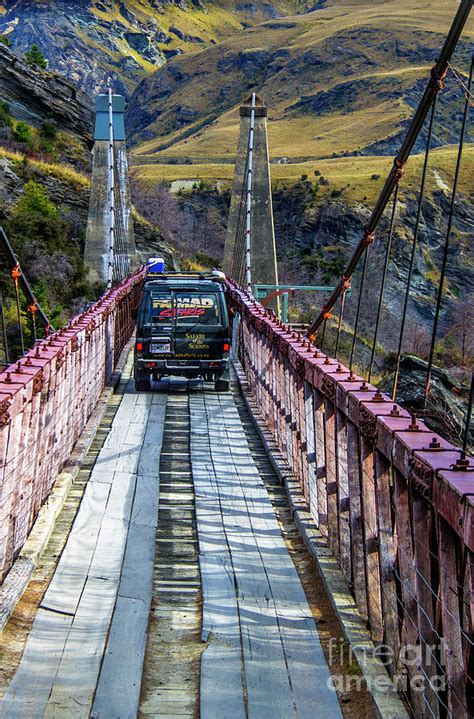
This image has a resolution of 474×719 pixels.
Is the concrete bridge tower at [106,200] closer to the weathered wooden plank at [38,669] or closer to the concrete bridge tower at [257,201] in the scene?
the concrete bridge tower at [257,201]

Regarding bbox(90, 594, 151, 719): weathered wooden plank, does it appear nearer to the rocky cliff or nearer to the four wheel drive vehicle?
the four wheel drive vehicle

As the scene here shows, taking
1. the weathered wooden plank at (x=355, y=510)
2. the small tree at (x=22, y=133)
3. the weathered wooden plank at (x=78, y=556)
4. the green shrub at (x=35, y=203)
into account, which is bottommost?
the weathered wooden plank at (x=78, y=556)

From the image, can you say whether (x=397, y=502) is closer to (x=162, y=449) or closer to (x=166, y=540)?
(x=166, y=540)

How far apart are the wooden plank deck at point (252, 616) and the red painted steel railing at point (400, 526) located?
337mm

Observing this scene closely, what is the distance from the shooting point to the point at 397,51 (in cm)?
18475

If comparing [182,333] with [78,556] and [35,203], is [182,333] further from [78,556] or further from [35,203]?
[35,203]

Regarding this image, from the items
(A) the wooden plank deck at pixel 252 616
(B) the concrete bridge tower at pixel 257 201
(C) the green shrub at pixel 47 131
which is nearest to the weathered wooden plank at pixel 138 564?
(A) the wooden plank deck at pixel 252 616

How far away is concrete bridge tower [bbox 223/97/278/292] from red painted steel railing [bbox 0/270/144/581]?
68.4ft

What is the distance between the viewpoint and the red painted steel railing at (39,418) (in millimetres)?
5512

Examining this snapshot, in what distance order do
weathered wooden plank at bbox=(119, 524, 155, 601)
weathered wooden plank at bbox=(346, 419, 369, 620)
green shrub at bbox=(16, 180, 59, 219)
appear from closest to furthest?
weathered wooden plank at bbox=(346, 419, 369, 620)
weathered wooden plank at bbox=(119, 524, 155, 601)
green shrub at bbox=(16, 180, 59, 219)

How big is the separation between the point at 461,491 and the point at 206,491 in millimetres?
5047

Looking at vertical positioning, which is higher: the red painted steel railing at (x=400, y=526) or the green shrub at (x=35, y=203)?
the green shrub at (x=35, y=203)

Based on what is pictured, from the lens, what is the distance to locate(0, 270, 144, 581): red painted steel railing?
5.51 metres

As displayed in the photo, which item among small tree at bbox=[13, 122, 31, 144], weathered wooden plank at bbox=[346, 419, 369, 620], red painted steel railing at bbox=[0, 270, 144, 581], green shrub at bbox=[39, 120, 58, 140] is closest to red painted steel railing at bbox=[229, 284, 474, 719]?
weathered wooden plank at bbox=[346, 419, 369, 620]
